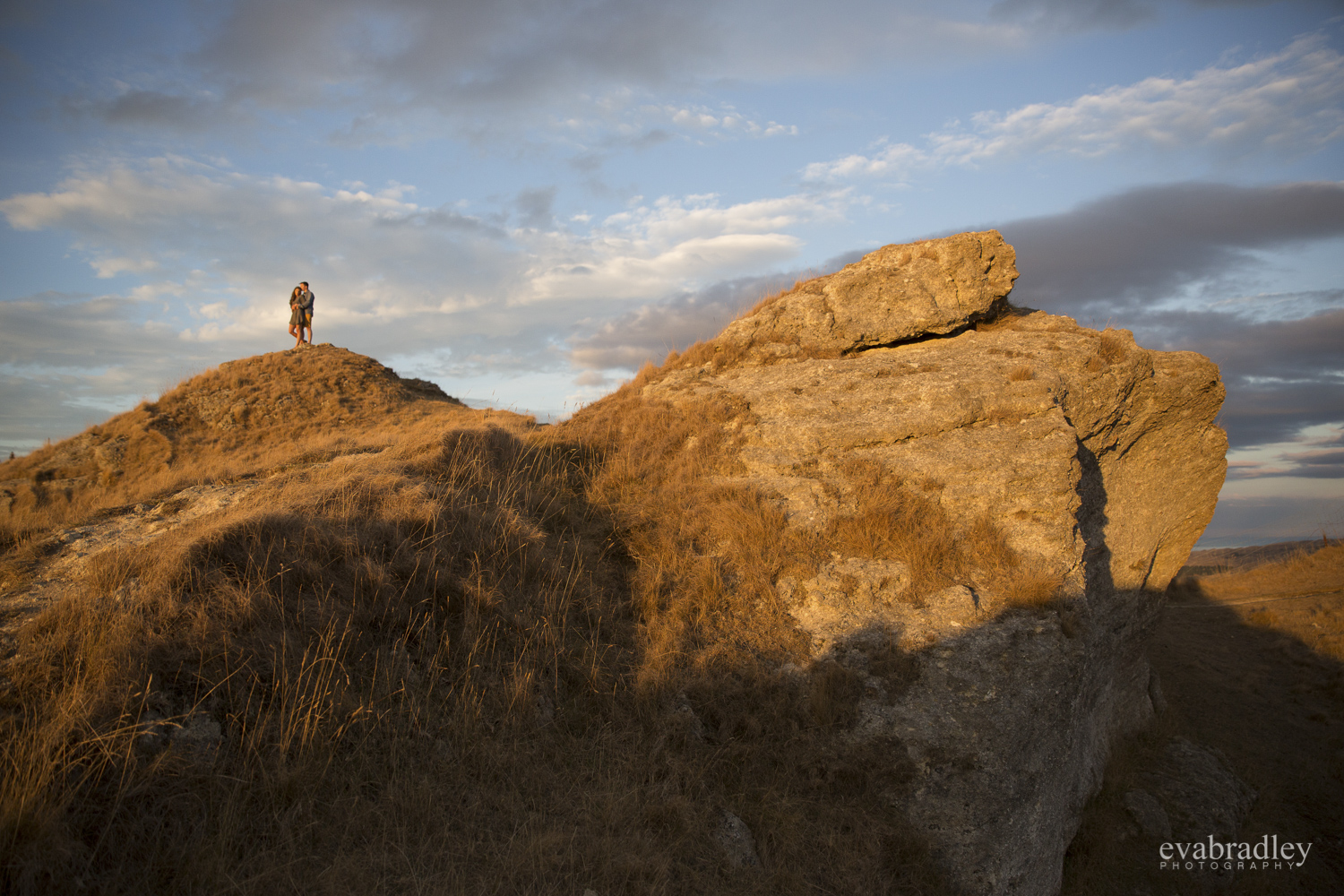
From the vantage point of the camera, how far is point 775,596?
252 inches

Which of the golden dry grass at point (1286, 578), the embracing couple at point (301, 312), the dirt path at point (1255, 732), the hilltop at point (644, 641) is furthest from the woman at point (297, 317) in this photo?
the golden dry grass at point (1286, 578)

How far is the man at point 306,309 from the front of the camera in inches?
877

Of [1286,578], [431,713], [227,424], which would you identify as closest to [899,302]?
[431,713]

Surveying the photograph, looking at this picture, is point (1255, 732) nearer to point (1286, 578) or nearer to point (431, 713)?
point (1286, 578)

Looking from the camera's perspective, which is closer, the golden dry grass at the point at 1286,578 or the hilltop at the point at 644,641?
the hilltop at the point at 644,641

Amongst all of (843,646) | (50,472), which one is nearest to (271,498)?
(843,646)

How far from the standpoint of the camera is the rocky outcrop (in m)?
5.50

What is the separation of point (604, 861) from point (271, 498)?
5.38m

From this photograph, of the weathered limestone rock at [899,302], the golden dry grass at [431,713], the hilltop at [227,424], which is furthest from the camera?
the hilltop at [227,424]

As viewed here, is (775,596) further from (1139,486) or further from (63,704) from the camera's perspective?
(1139,486)

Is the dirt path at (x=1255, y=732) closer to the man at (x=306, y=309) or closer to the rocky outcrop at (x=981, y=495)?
the rocky outcrop at (x=981, y=495)

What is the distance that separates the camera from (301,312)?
74.8 feet

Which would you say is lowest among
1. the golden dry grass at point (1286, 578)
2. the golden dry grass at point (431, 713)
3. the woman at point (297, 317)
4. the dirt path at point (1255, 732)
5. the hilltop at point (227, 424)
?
the dirt path at point (1255, 732)

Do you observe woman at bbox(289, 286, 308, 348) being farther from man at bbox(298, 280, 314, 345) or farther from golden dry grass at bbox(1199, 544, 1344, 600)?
golden dry grass at bbox(1199, 544, 1344, 600)
